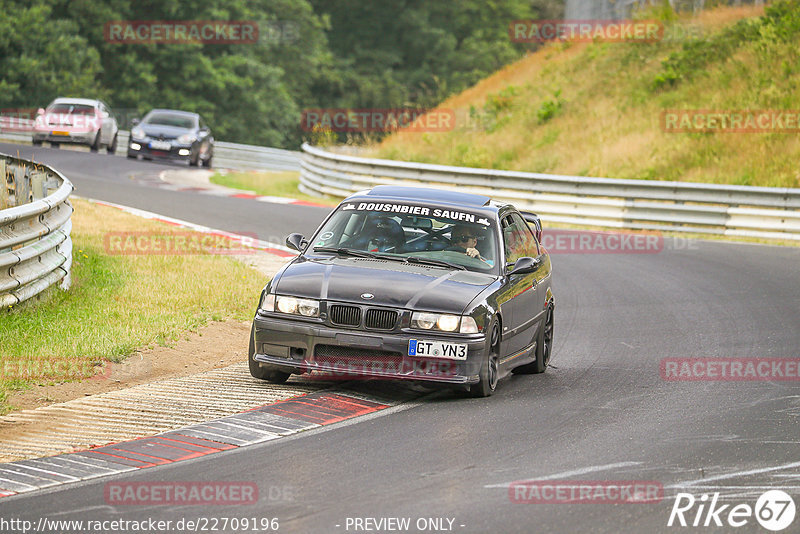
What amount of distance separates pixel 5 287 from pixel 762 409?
6.32m

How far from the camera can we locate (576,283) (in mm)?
16469

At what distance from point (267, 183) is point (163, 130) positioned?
4.22 m

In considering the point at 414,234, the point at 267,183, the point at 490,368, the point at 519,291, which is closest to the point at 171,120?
the point at 267,183

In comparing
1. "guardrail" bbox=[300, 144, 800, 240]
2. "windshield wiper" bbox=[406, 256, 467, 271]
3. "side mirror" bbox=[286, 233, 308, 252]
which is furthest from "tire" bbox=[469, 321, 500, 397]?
"guardrail" bbox=[300, 144, 800, 240]

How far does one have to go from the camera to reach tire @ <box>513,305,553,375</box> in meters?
10.5

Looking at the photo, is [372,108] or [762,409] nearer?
[762,409]

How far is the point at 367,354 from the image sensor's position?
339 inches

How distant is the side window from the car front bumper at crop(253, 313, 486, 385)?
1552mm

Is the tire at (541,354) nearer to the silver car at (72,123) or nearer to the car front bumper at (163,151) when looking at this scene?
the car front bumper at (163,151)

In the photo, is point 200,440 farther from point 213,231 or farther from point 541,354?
point 213,231

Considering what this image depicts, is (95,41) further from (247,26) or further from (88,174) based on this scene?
(88,174)

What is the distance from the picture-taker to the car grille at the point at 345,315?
28.3ft

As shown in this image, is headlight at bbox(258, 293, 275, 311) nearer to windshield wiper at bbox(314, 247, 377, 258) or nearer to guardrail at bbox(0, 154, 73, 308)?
windshield wiper at bbox(314, 247, 377, 258)

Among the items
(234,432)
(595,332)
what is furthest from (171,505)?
(595,332)
